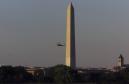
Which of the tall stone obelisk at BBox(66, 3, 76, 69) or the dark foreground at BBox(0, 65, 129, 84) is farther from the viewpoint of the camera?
the dark foreground at BBox(0, 65, 129, 84)

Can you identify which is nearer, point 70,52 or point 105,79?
point 70,52

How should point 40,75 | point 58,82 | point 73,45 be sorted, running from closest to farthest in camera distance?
point 73,45 < point 58,82 < point 40,75

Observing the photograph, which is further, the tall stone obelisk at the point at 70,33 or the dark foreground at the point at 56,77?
the dark foreground at the point at 56,77

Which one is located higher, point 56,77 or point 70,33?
point 70,33

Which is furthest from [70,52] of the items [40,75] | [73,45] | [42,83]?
[40,75]

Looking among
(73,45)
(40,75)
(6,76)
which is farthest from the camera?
(40,75)

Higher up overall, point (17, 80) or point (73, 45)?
point (73, 45)

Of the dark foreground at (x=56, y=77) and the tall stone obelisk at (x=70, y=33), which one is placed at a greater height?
the tall stone obelisk at (x=70, y=33)

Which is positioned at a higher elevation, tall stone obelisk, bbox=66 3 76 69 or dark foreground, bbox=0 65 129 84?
tall stone obelisk, bbox=66 3 76 69

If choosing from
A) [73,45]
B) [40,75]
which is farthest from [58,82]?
[40,75]

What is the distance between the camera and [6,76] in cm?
7656

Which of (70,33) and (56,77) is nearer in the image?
(70,33)

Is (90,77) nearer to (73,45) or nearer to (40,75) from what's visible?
(40,75)

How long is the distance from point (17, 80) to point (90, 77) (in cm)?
1779
